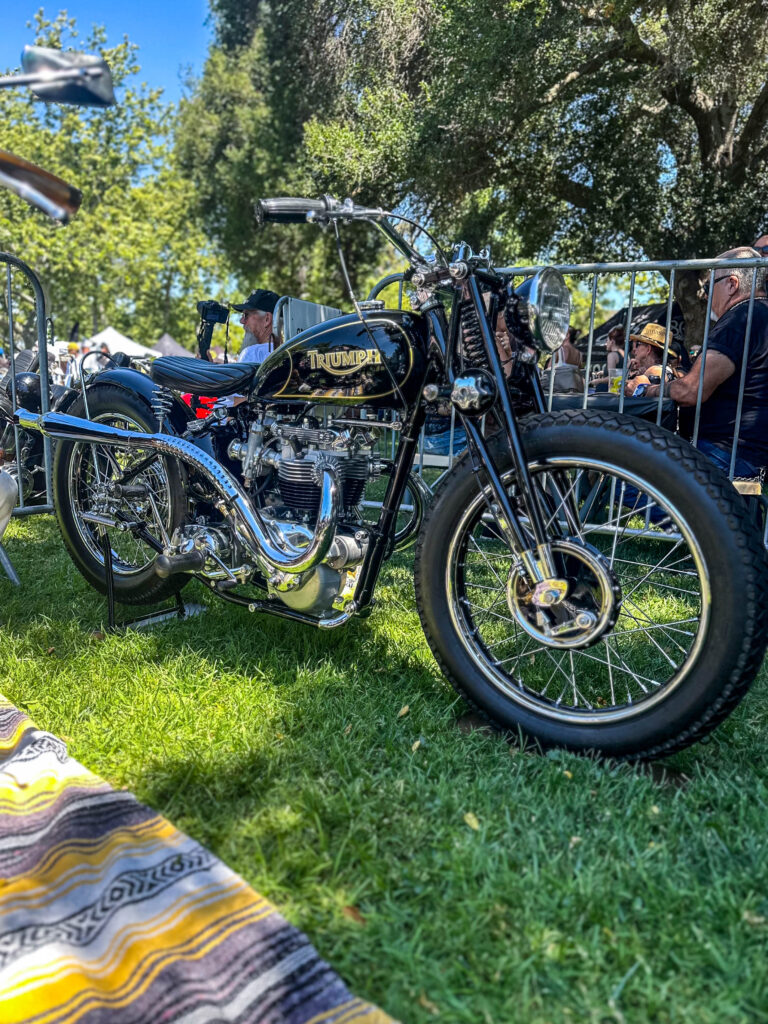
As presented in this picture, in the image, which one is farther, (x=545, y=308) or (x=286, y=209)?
(x=286, y=209)

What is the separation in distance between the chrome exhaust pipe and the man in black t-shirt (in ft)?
8.20

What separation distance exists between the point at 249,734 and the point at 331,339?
1360 mm

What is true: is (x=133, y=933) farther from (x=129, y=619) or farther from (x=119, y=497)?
(x=119, y=497)

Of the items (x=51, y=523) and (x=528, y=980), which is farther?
(x=51, y=523)

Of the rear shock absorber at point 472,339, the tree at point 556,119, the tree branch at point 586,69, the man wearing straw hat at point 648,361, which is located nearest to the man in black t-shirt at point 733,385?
the man wearing straw hat at point 648,361

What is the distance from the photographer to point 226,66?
23297mm

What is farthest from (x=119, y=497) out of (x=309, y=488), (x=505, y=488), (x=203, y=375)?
(x=505, y=488)

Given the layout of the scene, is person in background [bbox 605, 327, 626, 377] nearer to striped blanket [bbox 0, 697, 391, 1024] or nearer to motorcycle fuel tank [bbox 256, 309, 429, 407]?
motorcycle fuel tank [bbox 256, 309, 429, 407]

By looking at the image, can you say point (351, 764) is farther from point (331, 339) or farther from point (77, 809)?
point (331, 339)

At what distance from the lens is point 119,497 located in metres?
3.32

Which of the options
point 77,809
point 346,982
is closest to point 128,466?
point 77,809

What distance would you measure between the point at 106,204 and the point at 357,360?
2947 cm

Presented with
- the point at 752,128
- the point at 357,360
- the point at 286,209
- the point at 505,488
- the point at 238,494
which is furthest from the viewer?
the point at 752,128

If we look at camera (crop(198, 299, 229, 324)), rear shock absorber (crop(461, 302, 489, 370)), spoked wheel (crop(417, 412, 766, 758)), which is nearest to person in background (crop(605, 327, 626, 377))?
camera (crop(198, 299, 229, 324))
